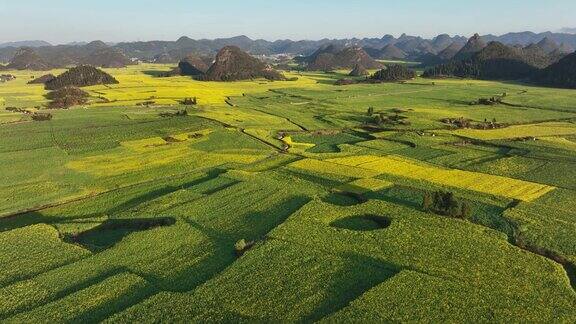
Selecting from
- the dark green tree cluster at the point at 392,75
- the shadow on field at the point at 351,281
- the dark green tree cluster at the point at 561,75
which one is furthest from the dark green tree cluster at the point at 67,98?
the dark green tree cluster at the point at 561,75

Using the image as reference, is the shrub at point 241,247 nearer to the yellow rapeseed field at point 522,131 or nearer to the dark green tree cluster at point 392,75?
the yellow rapeseed field at point 522,131

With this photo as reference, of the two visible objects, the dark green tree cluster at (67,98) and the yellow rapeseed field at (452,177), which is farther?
the dark green tree cluster at (67,98)

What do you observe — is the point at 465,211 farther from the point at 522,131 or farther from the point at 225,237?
the point at 522,131

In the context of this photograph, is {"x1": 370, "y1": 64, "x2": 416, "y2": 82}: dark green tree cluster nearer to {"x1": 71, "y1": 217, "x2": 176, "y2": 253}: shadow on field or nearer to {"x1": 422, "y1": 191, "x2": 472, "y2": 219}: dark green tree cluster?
{"x1": 422, "y1": 191, "x2": 472, "y2": 219}: dark green tree cluster

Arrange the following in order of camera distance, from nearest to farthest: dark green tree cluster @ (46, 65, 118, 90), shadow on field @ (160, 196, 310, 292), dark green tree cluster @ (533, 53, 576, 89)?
shadow on field @ (160, 196, 310, 292) → dark green tree cluster @ (533, 53, 576, 89) → dark green tree cluster @ (46, 65, 118, 90)

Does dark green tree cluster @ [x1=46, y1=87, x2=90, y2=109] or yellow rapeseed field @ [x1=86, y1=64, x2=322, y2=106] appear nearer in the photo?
dark green tree cluster @ [x1=46, y1=87, x2=90, y2=109]

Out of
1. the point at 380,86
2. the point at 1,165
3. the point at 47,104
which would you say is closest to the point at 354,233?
the point at 1,165

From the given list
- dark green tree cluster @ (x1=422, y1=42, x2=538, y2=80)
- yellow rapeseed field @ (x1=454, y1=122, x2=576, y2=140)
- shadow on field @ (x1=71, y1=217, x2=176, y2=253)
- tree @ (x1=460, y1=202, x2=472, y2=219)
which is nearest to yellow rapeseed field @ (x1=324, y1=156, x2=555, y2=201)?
tree @ (x1=460, y1=202, x2=472, y2=219)
